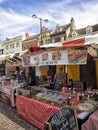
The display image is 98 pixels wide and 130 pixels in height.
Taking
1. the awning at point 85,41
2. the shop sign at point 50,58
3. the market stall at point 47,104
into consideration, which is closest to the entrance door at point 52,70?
the market stall at point 47,104

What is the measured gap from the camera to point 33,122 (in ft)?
19.5

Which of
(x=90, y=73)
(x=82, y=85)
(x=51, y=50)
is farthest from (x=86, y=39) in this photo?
(x=90, y=73)

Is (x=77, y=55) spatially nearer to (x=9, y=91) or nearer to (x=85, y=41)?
(x=85, y=41)

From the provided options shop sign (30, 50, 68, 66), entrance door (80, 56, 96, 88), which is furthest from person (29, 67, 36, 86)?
entrance door (80, 56, 96, 88)

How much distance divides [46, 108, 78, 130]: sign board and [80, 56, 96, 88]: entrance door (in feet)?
11.1

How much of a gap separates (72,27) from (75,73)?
28.1 m

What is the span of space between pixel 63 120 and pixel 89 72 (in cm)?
388

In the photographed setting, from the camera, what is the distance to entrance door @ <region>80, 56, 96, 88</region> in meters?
6.94

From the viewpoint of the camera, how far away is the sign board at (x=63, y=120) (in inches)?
134

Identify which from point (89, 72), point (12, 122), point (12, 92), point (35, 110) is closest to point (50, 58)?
point (35, 110)

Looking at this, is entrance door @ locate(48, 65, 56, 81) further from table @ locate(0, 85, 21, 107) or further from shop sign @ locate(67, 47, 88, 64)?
shop sign @ locate(67, 47, 88, 64)

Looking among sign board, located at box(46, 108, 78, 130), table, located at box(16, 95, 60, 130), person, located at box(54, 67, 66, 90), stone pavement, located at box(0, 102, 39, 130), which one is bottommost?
stone pavement, located at box(0, 102, 39, 130)

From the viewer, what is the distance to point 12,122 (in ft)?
20.6

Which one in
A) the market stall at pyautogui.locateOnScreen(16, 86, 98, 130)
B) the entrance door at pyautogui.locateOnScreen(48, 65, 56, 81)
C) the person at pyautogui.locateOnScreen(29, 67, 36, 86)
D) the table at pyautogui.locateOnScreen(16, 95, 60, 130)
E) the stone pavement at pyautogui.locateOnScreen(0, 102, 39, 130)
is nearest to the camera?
the market stall at pyautogui.locateOnScreen(16, 86, 98, 130)
